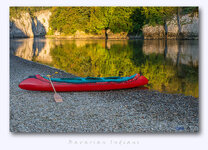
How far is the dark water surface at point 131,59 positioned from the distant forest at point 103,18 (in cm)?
66

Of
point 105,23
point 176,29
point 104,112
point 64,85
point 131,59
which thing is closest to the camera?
point 104,112

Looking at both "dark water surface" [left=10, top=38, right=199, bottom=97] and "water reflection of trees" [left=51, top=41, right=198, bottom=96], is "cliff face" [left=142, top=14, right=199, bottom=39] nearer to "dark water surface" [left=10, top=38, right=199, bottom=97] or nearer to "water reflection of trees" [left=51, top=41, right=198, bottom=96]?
"dark water surface" [left=10, top=38, right=199, bottom=97]

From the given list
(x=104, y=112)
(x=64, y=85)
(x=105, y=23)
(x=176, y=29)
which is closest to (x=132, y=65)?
(x=105, y=23)

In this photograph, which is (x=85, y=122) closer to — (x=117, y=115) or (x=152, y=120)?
(x=117, y=115)

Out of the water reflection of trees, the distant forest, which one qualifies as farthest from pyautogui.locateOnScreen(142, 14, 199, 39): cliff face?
the water reflection of trees

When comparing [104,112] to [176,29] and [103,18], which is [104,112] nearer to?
[176,29]

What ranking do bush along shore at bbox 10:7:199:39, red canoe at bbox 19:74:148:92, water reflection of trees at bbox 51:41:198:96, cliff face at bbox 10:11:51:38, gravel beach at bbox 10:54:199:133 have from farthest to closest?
water reflection of trees at bbox 51:41:198:96
cliff face at bbox 10:11:51:38
red canoe at bbox 19:74:148:92
bush along shore at bbox 10:7:199:39
gravel beach at bbox 10:54:199:133

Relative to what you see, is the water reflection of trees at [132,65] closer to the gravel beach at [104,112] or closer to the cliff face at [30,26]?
the gravel beach at [104,112]

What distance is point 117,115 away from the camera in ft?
17.5

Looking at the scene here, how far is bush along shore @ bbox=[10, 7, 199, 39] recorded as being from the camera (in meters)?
6.47

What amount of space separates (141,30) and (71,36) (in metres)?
3.04

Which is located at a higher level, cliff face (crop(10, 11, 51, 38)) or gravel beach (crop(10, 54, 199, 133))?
cliff face (crop(10, 11, 51, 38))

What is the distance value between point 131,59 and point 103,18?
Result: 12.5ft

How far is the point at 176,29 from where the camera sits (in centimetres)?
719
